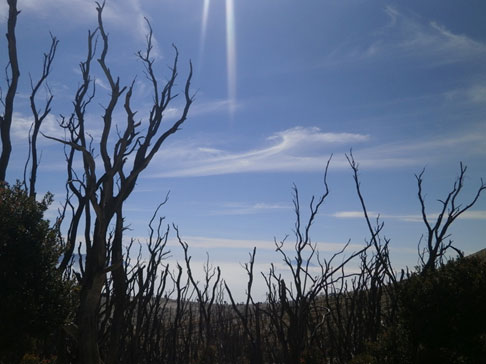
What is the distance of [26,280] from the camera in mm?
3885

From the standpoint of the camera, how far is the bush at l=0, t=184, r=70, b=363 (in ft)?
12.2

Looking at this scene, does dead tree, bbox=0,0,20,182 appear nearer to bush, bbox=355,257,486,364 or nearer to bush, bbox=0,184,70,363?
bush, bbox=0,184,70,363

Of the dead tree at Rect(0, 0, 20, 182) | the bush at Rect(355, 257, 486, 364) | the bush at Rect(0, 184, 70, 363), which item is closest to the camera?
the bush at Rect(0, 184, 70, 363)

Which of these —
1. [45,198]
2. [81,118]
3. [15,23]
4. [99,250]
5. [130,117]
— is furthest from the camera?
[15,23]

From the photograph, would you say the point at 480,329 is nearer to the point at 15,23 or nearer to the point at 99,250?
the point at 99,250

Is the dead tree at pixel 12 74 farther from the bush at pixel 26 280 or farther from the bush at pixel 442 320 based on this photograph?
the bush at pixel 442 320

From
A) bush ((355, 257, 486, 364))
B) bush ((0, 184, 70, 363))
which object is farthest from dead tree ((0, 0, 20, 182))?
bush ((355, 257, 486, 364))

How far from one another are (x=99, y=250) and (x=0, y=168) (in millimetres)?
2330

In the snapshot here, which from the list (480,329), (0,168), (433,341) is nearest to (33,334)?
(0,168)

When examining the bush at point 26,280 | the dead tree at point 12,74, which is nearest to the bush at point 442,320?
the bush at point 26,280

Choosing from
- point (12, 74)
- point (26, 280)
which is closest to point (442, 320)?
point (26, 280)

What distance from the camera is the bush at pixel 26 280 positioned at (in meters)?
3.73

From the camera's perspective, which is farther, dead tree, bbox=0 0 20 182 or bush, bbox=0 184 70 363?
dead tree, bbox=0 0 20 182

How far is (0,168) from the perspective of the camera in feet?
19.8
